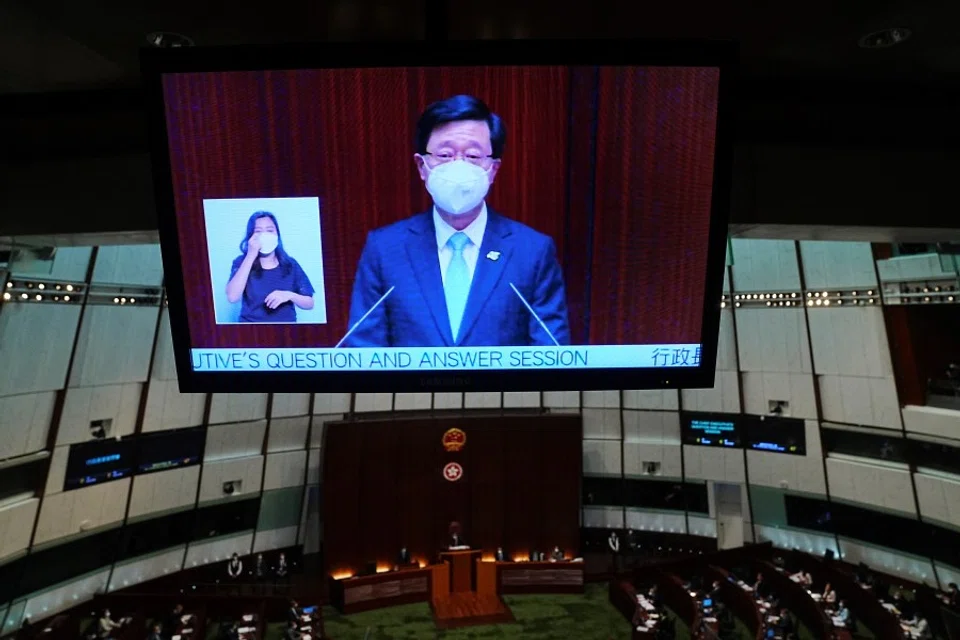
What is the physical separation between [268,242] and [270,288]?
19 centimetres

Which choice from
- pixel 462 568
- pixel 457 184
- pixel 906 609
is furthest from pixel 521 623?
pixel 457 184

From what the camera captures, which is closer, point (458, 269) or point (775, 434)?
point (458, 269)

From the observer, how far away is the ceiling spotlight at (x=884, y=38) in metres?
2.64

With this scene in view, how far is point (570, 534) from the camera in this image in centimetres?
1242

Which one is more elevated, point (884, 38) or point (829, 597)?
point (884, 38)

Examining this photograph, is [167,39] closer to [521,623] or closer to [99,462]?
[99,462]

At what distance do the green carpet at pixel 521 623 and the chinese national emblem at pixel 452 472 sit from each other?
241 cm

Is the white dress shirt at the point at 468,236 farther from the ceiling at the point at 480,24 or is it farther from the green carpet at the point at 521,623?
the green carpet at the point at 521,623

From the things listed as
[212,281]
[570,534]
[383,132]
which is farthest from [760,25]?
[570,534]

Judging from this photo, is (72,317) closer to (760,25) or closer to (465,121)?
(465,121)

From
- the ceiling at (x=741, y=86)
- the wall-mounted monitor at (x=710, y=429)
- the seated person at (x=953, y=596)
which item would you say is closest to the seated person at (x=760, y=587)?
the seated person at (x=953, y=596)

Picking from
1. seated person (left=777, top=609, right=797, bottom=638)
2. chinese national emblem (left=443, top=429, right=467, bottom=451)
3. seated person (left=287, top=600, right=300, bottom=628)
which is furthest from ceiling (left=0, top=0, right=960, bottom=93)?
chinese national emblem (left=443, top=429, right=467, bottom=451)

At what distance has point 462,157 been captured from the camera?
2344 mm

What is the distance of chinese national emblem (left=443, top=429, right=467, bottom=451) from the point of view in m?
12.2
